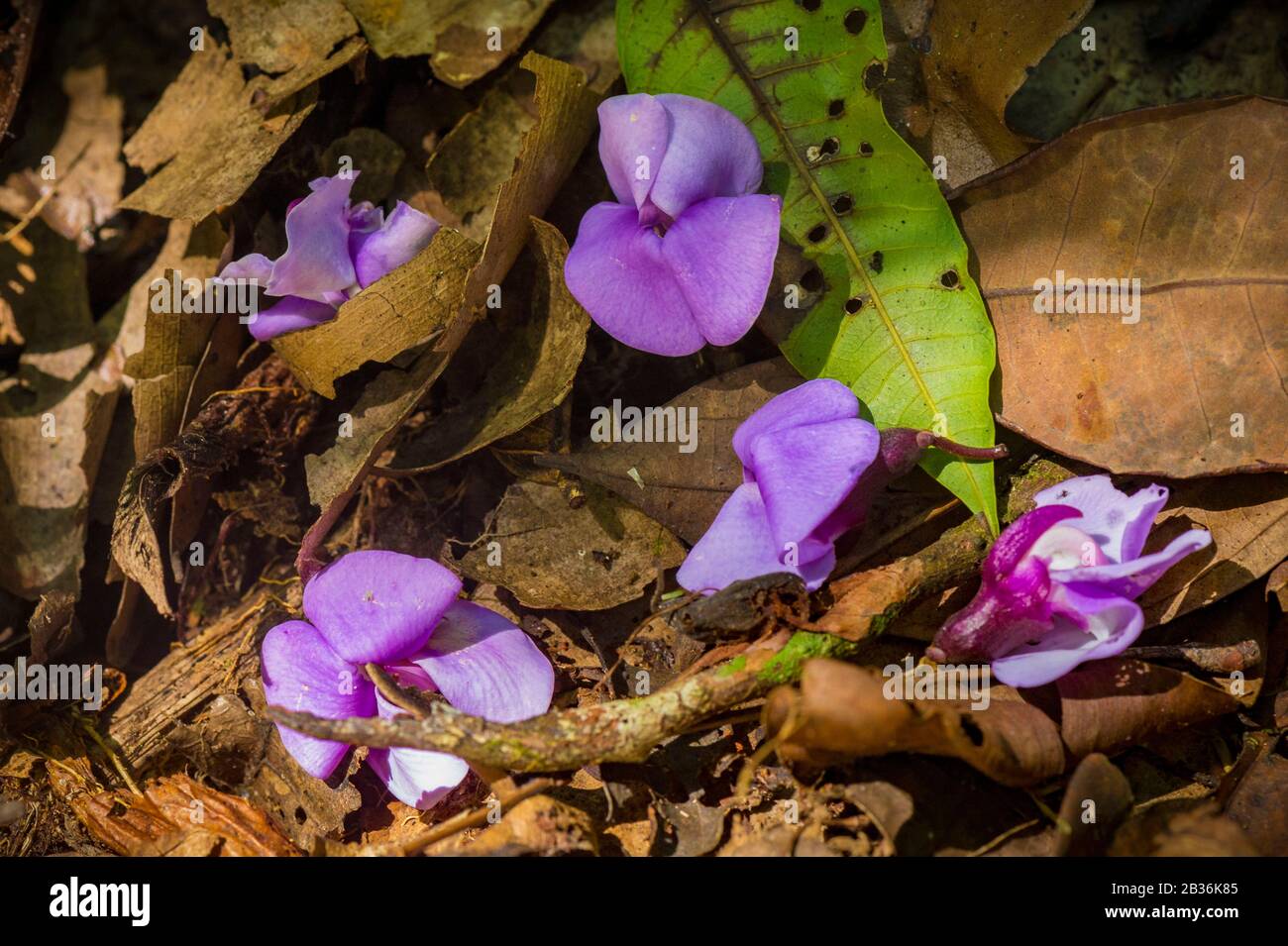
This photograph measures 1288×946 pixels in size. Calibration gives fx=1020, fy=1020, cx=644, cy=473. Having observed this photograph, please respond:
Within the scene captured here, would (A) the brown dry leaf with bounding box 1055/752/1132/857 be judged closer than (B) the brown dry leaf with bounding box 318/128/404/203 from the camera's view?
Yes

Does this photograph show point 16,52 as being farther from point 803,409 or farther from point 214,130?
point 803,409

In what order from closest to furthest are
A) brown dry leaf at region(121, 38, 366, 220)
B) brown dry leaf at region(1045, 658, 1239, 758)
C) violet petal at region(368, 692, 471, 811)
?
brown dry leaf at region(1045, 658, 1239, 758)
violet petal at region(368, 692, 471, 811)
brown dry leaf at region(121, 38, 366, 220)

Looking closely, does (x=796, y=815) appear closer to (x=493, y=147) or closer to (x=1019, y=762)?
(x=1019, y=762)

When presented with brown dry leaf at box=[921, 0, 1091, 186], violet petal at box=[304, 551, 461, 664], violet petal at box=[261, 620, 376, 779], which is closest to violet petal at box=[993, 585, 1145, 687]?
brown dry leaf at box=[921, 0, 1091, 186]

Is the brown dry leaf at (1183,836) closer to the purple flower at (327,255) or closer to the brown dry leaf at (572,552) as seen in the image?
the brown dry leaf at (572,552)

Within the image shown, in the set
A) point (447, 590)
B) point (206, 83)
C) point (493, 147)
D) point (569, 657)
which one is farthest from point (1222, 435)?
point (206, 83)

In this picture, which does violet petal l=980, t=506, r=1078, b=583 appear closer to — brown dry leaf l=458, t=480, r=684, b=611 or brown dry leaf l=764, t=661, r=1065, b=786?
brown dry leaf l=764, t=661, r=1065, b=786
